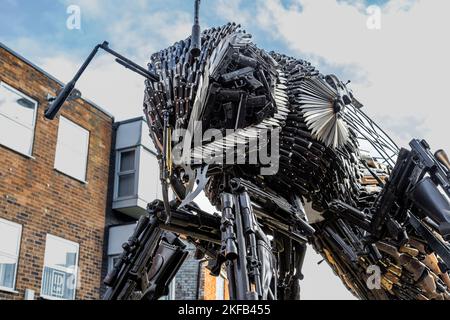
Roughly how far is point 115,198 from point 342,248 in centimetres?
767

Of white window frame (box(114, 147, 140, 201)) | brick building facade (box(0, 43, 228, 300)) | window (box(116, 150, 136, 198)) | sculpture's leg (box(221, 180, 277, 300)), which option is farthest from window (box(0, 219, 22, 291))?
sculpture's leg (box(221, 180, 277, 300))

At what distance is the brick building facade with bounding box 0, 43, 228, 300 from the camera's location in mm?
8898

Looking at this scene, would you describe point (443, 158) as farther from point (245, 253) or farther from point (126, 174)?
point (126, 174)

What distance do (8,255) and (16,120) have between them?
82.6 inches

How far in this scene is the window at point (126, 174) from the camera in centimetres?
1156

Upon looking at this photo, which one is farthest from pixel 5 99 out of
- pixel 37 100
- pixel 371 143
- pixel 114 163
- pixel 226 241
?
pixel 226 241

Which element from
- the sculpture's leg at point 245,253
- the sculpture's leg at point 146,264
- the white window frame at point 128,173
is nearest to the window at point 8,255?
the white window frame at point 128,173

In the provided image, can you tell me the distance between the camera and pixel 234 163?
3635mm

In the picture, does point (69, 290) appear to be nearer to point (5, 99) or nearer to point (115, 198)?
point (115, 198)

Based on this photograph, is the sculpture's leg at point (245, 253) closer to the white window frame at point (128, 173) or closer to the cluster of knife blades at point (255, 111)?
the cluster of knife blades at point (255, 111)

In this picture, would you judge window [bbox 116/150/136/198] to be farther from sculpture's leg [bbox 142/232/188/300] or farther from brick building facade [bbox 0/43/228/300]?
sculpture's leg [bbox 142/232/188/300]

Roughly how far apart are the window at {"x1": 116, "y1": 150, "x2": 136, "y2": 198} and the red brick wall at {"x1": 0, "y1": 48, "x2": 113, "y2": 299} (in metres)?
0.45
